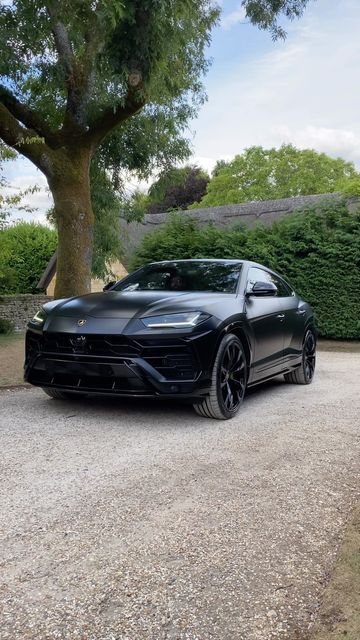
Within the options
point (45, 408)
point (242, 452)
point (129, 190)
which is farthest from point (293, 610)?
point (129, 190)

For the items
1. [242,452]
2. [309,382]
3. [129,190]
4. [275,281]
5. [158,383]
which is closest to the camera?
[242,452]

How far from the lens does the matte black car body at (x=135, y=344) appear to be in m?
5.20

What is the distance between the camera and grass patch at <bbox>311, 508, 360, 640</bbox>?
7.26ft

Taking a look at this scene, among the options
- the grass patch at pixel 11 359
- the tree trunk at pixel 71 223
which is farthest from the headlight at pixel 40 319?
the tree trunk at pixel 71 223

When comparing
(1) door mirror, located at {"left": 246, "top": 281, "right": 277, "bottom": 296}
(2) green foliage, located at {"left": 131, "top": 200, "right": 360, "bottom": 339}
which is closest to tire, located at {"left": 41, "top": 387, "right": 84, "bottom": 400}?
(1) door mirror, located at {"left": 246, "top": 281, "right": 277, "bottom": 296}

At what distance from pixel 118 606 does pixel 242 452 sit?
2305mm

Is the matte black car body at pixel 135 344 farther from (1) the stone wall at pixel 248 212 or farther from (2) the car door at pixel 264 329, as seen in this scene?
(1) the stone wall at pixel 248 212

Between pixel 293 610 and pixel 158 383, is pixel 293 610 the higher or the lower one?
the lower one

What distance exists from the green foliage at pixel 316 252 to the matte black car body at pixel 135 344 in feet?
28.6

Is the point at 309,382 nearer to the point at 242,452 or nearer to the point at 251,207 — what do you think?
the point at 242,452

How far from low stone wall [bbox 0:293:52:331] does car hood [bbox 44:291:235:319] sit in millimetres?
12294

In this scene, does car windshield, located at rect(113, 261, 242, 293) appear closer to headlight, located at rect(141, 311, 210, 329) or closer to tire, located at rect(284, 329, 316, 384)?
headlight, located at rect(141, 311, 210, 329)

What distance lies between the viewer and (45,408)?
6039 mm

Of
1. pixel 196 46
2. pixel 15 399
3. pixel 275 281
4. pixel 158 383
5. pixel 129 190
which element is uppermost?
pixel 196 46
